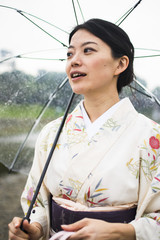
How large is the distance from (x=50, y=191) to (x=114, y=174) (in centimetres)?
48

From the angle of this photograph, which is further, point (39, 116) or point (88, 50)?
point (39, 116)

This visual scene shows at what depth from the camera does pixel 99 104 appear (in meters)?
1.71

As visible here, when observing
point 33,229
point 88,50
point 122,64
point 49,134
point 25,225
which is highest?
point 88,50

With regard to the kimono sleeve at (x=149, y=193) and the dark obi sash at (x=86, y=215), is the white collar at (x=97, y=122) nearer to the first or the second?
the kimono sleeve at (x=149, y=193)

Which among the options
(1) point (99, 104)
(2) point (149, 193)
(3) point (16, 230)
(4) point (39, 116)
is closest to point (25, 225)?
(3) point (16, 230)

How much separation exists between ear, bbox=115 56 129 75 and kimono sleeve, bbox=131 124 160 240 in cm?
51

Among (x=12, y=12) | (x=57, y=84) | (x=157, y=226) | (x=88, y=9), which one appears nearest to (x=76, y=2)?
(x=88, y=9)

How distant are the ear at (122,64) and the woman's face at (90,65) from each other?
35 millimetres

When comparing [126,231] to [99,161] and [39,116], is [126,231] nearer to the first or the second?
[99,161]

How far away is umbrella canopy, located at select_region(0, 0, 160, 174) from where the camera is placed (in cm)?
207

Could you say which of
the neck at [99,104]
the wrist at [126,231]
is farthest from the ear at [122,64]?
the wrist at [126,231]

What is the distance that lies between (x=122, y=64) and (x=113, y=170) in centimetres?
77

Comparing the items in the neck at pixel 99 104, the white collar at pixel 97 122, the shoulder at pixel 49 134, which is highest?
the neck at pixel 99 104

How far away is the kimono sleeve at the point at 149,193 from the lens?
53.8 inches
